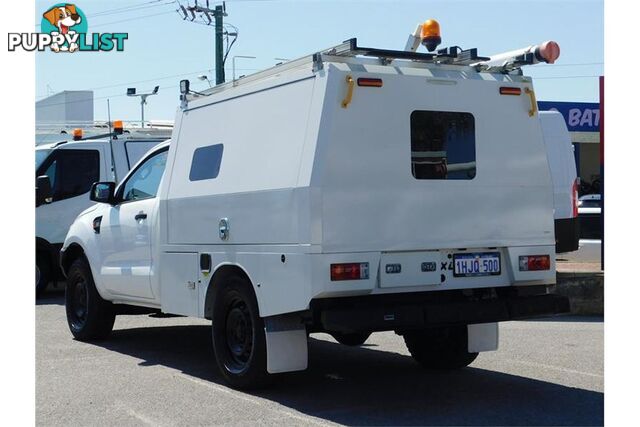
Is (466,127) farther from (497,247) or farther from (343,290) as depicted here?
(343,290)

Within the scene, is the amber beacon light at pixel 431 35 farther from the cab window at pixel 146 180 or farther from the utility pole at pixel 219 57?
the utility pole at pixel 219 57

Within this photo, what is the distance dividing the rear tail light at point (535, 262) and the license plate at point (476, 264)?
218 millimetres

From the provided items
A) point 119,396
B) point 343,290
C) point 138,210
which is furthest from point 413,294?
point 138,210

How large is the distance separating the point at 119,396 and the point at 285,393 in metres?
1.28

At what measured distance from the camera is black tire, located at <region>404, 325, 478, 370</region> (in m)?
8.02

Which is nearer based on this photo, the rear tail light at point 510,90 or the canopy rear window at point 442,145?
the canopy rear window at point 442,145

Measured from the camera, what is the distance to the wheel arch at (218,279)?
732 centimetres

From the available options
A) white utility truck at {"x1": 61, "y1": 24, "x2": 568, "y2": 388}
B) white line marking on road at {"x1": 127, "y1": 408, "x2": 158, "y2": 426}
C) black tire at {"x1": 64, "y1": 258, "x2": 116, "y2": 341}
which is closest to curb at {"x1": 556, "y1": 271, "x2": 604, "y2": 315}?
white utility truck at {"x1": 61, "y1": 24, "x2": 568, "y2": 388}

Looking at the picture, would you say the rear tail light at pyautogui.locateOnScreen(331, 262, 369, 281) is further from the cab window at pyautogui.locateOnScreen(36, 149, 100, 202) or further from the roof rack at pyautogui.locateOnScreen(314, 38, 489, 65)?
the cab window at pyautogui.locateOnScreen(36, 149, 100, 202)

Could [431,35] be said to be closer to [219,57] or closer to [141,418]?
[141,418]

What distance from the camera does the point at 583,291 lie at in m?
12.3

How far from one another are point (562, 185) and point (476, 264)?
6.55 m

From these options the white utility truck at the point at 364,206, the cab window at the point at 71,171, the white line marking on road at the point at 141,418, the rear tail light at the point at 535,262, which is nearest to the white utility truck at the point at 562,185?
the white utility truck at the point at 364,206

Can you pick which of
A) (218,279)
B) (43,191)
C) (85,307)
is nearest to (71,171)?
(43,191)
